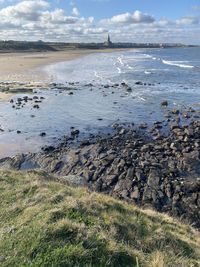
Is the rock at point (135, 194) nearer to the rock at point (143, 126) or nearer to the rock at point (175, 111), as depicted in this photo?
the rock at point (143, 126)

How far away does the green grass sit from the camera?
290 inches

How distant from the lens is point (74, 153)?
968 inches

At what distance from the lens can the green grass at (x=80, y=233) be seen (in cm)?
737

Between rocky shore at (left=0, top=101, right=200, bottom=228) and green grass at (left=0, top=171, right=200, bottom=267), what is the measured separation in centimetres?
557

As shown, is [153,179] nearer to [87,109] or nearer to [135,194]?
[135,194]

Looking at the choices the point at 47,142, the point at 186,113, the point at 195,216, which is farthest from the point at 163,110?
the point at 195,216

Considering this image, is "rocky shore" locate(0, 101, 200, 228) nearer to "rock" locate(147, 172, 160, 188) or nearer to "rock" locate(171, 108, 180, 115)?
"rock" locate(147, 172, 160, 188)

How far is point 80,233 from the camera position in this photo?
8.18 meters

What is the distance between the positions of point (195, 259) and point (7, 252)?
4.30 metres

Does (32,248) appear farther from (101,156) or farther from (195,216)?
(101,156)

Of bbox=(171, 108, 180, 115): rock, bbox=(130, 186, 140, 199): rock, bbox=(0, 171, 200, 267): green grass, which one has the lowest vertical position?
bbox=(130, 186, 140, 199): rock

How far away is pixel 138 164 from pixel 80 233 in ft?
46.1

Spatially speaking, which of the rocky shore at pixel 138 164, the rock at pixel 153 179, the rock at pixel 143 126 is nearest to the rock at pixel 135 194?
the rocky shore at pixel 138 164

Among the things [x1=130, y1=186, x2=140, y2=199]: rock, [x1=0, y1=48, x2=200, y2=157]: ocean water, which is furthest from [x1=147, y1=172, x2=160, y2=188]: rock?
[x1=0, y1=48, x2=200, y2=157]: ocean water
